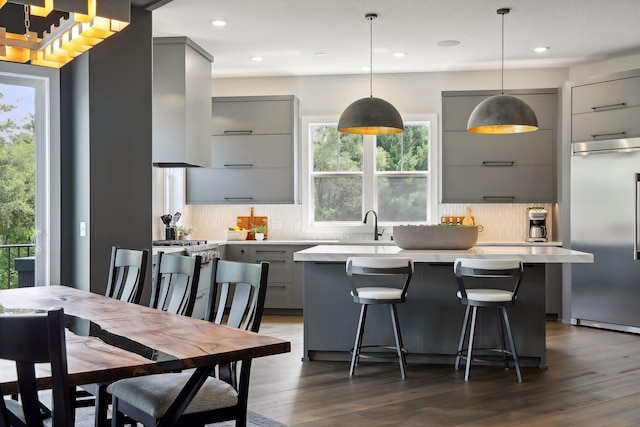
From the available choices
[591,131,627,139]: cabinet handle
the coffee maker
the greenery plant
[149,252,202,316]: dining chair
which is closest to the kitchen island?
[149,252,202,316]: dining chair

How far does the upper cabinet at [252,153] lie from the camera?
7.93 meters

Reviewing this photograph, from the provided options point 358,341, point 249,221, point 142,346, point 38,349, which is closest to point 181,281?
point 142,346

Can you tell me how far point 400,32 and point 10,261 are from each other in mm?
3887

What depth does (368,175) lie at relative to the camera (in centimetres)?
Result: 825

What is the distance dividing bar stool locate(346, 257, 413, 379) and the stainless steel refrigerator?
2969 mm

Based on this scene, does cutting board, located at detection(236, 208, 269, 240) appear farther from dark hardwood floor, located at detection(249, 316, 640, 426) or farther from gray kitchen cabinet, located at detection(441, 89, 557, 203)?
dark hardwood floor, located at detection(249, 316, 640, 426)

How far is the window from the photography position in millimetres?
8211

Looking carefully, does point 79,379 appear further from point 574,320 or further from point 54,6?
point 574,320

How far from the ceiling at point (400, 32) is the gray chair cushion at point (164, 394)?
11.6ft

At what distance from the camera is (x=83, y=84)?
16.6 ft

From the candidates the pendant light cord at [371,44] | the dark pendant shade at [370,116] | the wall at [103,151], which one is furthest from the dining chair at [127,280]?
the pendant light cord at [371,44]

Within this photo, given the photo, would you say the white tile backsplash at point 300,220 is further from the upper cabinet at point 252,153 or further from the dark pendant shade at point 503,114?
the dark pendant shade at point 503,114

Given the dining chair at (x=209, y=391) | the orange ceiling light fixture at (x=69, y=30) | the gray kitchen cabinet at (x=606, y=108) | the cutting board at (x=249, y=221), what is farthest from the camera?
the cutting board at (x=249, y=221)

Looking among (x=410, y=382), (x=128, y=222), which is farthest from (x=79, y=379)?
(x=128, y=222)
